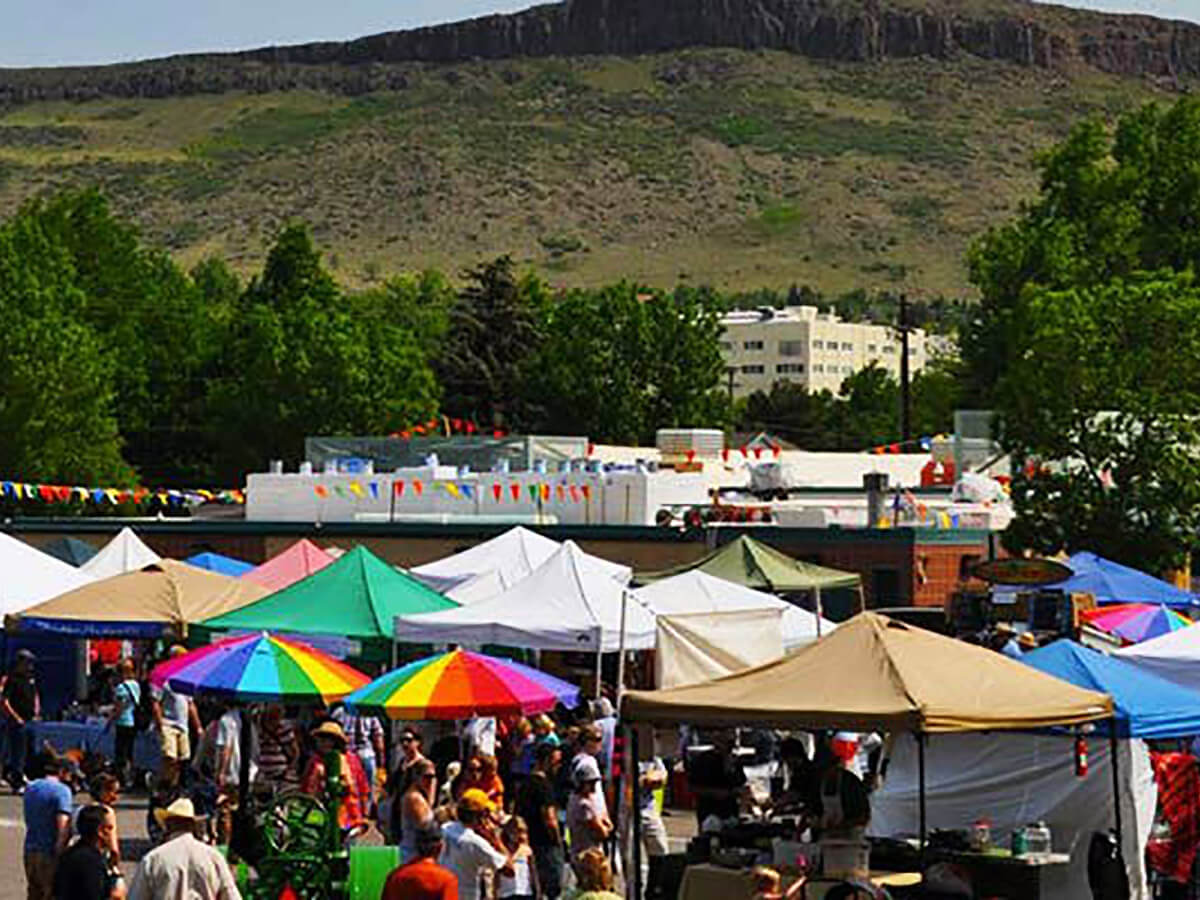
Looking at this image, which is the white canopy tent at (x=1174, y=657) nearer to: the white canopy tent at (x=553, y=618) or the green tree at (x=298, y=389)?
the white canopy tent at (x=553, y=618)

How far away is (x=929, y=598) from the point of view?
135 feet

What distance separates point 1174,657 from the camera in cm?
2100

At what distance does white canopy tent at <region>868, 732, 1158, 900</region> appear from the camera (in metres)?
18.2

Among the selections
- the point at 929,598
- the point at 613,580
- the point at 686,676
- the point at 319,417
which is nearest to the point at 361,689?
the point at 686,676

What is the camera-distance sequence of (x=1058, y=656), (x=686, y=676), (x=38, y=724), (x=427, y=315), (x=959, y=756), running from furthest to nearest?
(x=427, y=315) → (x=38, y=724) → (x=686, y=676) → (x=959, y=756) → (x=1058, y=656)

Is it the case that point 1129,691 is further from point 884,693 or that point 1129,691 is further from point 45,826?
point 45,826

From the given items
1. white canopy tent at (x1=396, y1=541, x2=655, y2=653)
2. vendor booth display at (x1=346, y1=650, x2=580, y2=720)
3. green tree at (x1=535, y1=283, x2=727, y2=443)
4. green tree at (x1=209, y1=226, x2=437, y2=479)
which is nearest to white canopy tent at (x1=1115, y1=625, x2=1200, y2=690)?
vendor booth display at (x1=346, y1=650, x2=580, y2=720)

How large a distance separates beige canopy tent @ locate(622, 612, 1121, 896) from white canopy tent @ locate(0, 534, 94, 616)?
14.7 metres

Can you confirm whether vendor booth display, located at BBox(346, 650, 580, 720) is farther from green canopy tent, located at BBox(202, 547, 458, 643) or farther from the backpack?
the backpack

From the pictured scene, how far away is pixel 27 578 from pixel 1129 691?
1620cm

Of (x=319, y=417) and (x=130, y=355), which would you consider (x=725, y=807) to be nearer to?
(x=319, y=417)

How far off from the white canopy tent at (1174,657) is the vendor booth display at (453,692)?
16.0ft

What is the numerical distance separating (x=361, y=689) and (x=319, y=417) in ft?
215

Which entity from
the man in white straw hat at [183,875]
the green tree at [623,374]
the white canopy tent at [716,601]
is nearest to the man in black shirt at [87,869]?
the man in white straw hat at [183,875]
